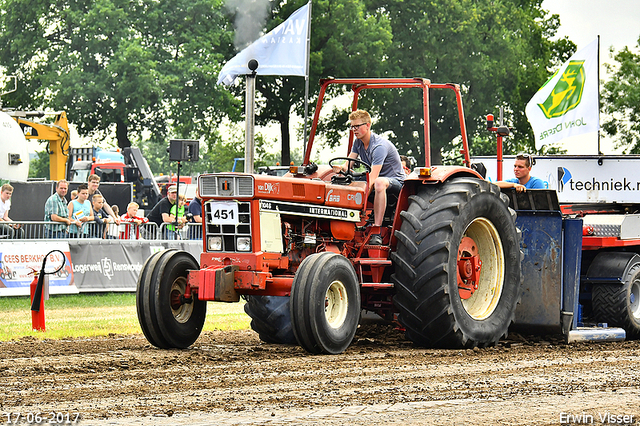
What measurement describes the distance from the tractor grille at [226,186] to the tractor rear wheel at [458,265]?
4.58 ft

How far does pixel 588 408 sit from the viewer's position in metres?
5.35

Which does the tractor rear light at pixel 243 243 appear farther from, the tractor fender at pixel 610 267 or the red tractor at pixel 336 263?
the tractor fender at pixel 610 267

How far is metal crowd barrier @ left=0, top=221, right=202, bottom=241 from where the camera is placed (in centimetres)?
1449

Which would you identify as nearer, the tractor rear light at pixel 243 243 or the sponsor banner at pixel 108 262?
the tractor rear light at pixel 243 243

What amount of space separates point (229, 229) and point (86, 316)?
5587mm

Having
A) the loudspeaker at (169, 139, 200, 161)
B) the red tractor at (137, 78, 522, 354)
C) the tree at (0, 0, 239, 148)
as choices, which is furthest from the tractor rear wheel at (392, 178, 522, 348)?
the tree at (0, 0, 239, 148)

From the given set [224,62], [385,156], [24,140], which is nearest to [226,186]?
[385,156]

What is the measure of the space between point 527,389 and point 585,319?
4.34 m

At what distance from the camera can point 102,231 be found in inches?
619

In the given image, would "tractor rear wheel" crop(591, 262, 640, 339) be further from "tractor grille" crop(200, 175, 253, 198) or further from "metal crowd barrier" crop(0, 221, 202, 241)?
"metal crowd barrier" crop(0, 221, 202, 241)

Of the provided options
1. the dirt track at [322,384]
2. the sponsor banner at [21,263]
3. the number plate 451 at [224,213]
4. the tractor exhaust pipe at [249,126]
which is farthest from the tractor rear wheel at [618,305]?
the sponsor banner at [21,263]

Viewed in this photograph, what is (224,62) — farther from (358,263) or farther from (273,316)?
(358,263)

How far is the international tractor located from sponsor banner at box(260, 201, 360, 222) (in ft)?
0.04

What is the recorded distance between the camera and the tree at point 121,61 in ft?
124
